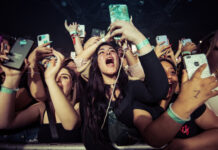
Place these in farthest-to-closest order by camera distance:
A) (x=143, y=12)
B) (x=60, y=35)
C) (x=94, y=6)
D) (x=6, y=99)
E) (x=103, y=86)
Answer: (x=60, y=35)
(x=143, y=12)
(x=94, y=6)
(x=103, y=86)
(x=6, y=99)

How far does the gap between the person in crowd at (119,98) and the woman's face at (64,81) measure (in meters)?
0.27

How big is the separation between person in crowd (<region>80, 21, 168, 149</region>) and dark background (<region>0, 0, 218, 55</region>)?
9.78 ft

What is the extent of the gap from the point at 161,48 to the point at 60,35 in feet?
18.2

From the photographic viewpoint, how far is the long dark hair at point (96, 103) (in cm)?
134

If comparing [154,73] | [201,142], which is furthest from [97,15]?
[201,142]

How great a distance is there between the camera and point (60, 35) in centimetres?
620

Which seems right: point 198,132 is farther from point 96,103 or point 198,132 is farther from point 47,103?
point 47,103

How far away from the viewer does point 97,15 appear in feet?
16.9

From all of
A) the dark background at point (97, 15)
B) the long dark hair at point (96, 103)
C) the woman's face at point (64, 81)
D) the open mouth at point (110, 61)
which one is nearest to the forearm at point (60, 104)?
the long dark hair at point (96, 103)

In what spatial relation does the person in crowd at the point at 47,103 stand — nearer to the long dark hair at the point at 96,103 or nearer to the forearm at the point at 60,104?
the forearm at the point at 60,104

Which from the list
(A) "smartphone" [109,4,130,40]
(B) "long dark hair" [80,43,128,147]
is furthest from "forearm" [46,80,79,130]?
(A) "smartphone" [109,4,130,40]

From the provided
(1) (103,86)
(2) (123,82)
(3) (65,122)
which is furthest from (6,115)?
(2) (123,82)

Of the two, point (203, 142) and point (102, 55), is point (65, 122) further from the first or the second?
point (203, 142)

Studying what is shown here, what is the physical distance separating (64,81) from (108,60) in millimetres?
690
